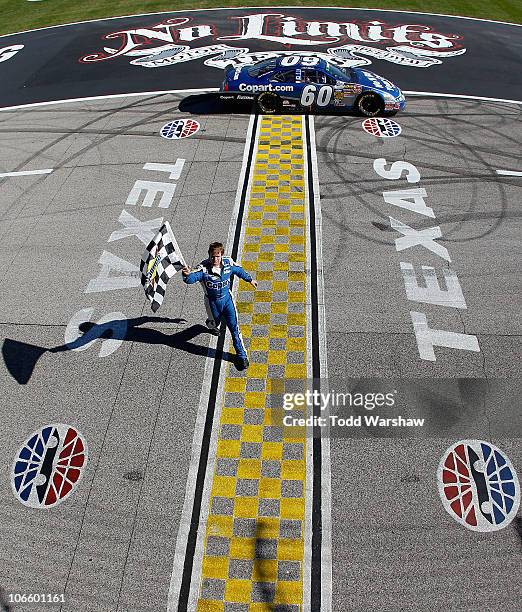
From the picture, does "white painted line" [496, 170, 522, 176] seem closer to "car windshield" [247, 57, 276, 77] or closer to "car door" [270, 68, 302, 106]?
"car door" [270, 68, 302, 106]

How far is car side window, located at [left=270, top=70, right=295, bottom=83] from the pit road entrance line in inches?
208

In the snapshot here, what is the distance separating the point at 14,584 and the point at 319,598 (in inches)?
121

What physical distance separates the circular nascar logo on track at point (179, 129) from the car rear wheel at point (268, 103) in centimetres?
176

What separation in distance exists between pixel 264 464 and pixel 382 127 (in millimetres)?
9942

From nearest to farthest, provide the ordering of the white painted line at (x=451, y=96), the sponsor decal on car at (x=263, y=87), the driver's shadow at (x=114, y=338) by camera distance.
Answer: the driver's shadow at (x=114, y=338) < the sponsor decal on car at (x=263, y=87) < the white painted line at (x=451, y=96)

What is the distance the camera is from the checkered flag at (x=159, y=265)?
6.54 metres

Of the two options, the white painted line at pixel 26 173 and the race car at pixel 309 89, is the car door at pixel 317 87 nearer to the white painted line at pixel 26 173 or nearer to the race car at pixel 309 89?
the race car at pixel 309 89

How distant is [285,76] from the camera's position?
1319 centimetres

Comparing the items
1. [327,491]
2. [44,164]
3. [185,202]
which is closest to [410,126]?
[185,202]

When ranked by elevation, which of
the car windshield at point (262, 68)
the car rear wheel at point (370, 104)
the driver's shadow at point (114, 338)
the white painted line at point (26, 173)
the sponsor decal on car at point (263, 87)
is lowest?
the driver's shadow at point (114, 338)

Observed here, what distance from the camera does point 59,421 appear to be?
669 centimetres

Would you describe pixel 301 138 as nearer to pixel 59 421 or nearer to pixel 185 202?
pixel 185 202

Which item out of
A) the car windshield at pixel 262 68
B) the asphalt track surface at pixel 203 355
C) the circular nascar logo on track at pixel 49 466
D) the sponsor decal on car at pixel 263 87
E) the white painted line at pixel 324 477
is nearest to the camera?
the white painted line at pixel 324 477

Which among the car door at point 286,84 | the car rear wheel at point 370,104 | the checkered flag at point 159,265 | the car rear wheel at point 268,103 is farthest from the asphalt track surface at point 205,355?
the car door at point 286,84
